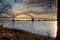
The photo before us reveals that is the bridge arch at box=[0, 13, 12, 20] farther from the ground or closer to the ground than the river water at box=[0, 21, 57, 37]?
farther from the ground

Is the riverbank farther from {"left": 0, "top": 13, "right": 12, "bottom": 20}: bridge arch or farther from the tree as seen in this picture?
the tree

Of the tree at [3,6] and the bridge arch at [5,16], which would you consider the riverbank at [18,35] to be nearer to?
the bridge arch at [5,16]

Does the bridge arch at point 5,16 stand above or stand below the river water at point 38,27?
above

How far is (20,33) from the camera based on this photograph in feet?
9.83

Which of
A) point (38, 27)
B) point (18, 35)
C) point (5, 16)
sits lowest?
point (18, 35)

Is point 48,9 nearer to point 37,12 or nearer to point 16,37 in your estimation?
point 37,12

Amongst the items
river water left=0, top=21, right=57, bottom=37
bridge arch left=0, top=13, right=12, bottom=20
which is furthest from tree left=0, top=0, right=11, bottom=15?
river water left=0, top=21, right=57, bottom=37

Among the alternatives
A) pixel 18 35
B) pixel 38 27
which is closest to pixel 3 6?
pixel 18 35

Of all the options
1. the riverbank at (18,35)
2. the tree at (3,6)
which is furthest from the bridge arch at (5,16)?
the riverbank at (18,35)

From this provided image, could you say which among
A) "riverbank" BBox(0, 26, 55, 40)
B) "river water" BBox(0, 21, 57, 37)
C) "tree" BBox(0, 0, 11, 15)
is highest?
"tree" BBox(0, 0, 11, 15)

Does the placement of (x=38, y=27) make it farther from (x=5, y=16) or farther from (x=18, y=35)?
(x=5, y=16)

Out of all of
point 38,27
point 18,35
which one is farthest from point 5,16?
point 38,27

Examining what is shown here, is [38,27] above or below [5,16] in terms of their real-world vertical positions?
below

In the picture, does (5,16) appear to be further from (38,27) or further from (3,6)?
(38,27)
